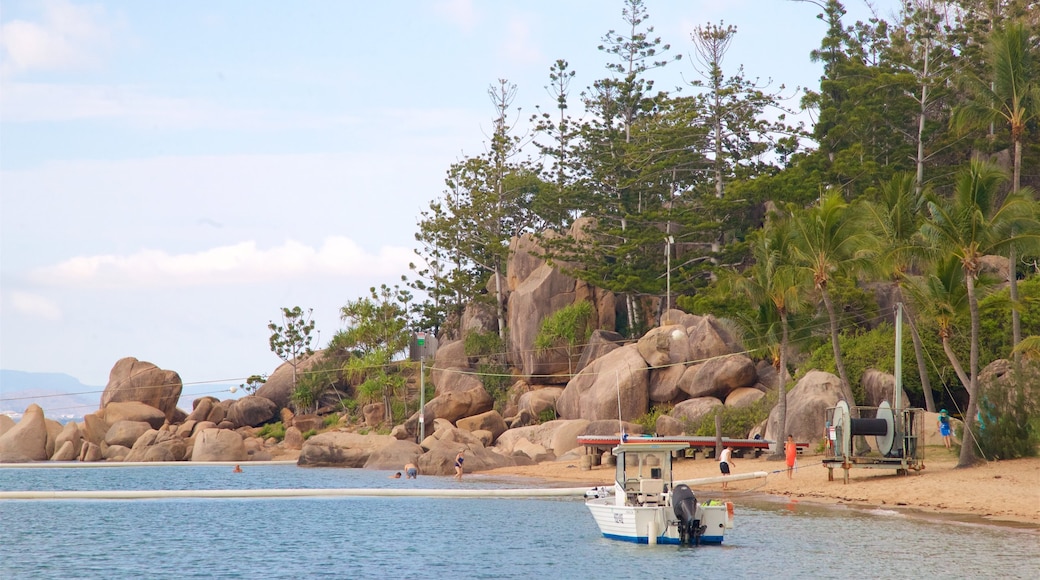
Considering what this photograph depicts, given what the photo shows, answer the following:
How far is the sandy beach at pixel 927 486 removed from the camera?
91.4 ft

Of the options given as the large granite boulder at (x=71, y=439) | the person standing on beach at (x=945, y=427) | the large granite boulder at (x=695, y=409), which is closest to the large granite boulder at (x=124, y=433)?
the large granite boulder at (x=71, y=439)

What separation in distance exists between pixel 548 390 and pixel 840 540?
34.0m

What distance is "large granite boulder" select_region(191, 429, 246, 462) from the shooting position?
201 ft

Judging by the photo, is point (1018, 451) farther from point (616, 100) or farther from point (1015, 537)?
point (616, 100)

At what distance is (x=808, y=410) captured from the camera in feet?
135

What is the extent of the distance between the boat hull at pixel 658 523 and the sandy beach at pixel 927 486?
7.87m

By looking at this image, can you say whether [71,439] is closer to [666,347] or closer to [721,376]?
[666,347]

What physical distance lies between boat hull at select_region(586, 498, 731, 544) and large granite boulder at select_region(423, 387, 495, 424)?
36043 millimetres

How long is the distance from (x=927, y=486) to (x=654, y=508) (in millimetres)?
11476

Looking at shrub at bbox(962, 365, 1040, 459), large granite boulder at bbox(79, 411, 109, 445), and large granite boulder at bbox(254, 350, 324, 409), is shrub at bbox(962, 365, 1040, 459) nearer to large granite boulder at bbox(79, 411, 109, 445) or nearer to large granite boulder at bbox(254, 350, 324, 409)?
large granite boulder at bbox(254, 350, 324, 409)

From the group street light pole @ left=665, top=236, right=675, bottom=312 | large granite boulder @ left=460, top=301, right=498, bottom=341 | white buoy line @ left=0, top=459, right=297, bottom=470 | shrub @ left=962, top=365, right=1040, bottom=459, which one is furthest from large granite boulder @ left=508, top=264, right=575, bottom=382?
shrub @ left=962, top=365, right=1040, bottom=459

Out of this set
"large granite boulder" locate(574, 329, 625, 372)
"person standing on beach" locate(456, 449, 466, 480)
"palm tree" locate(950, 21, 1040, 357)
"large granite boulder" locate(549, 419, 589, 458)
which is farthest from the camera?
"large granite boulder" locate(574, 329, 625, 372)

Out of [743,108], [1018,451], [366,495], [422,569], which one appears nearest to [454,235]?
[743,108]

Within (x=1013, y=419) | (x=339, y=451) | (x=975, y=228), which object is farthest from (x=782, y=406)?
(x=339, y=451)
